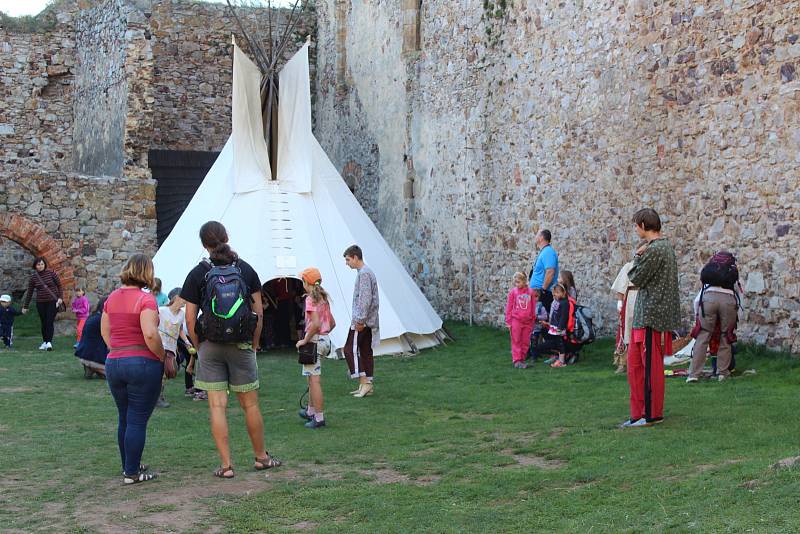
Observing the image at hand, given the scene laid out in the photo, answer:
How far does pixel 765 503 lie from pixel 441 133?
11523 mm

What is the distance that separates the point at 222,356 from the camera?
235 inches

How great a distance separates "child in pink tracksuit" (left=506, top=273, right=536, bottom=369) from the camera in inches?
433

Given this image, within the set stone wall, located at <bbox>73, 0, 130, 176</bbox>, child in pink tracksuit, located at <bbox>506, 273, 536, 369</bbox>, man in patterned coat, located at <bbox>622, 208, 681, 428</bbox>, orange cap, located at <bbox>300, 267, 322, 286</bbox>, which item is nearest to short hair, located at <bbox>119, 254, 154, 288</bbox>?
orange cap, located at <bbox>300, 267, 322, 286</bbox>

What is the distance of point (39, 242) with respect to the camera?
603 inches

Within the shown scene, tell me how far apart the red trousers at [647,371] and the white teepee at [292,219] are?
19.0 ft

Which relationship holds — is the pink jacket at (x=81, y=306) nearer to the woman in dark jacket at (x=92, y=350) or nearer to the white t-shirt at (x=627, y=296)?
the woman in dark jacket at (x=92, y=350)

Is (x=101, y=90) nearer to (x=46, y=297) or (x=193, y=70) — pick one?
(x=193, y=70)

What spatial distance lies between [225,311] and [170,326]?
3.18m

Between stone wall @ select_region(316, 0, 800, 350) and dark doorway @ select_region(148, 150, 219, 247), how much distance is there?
312 centimetres

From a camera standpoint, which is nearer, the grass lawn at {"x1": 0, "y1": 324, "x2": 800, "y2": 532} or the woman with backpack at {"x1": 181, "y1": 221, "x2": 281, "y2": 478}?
the grass lawn at {"x1": 0, "y1": 324, "x2": 800, "y2": 532}

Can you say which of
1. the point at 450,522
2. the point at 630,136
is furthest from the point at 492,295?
the point at 450,522

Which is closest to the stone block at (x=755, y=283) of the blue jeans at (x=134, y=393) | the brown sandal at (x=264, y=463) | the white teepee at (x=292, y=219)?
the white teepee at (x=292, y=219)

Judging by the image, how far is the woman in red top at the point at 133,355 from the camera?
19.2 ft

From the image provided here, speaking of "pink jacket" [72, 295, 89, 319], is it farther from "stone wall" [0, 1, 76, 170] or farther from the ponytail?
the ponytail
